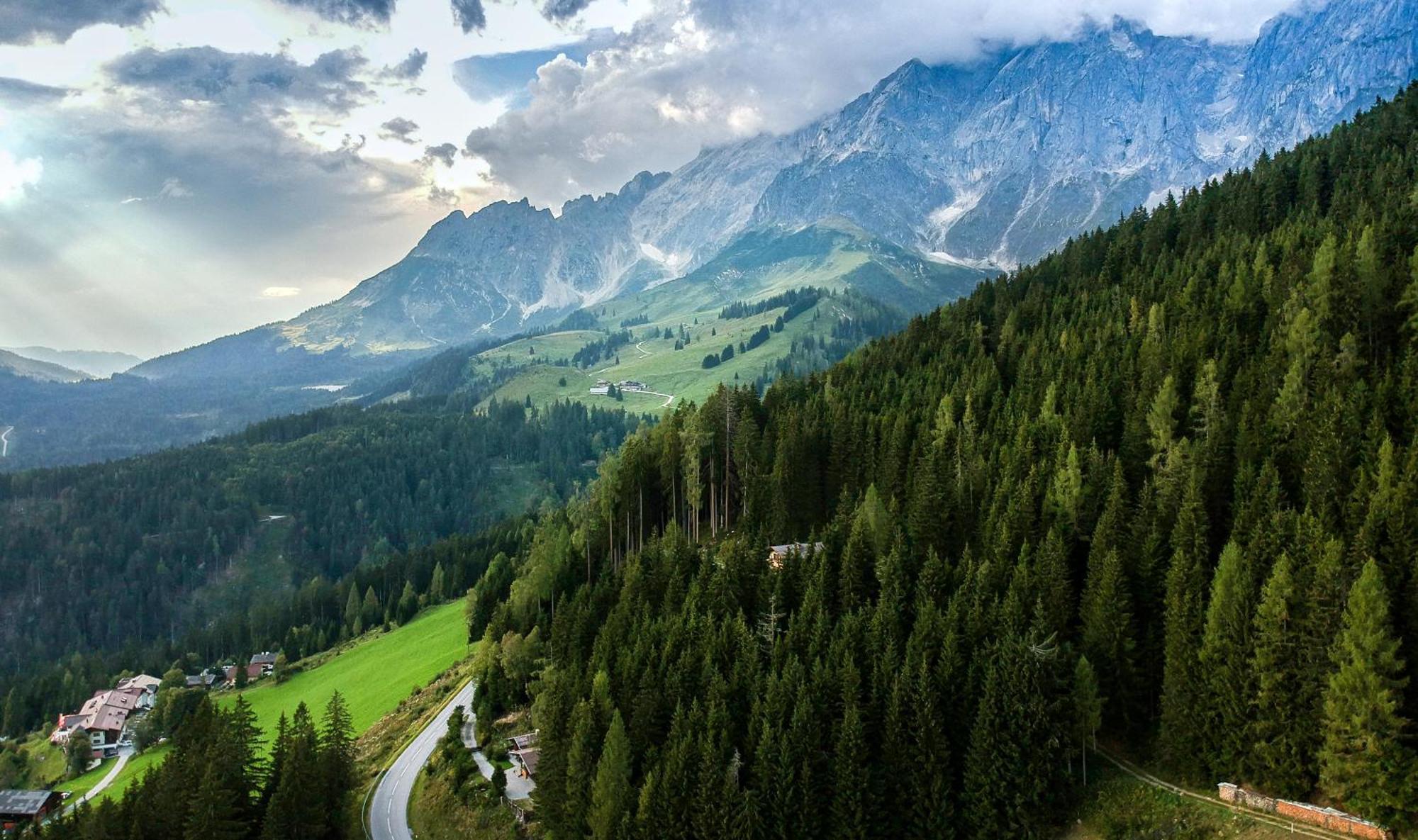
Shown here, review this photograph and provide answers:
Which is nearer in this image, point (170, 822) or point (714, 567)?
point (170, 822)

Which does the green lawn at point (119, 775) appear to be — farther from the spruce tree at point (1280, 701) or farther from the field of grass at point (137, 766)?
the spruce tree at point (1280, 701)

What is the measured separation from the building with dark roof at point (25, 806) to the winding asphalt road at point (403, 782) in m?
36.0

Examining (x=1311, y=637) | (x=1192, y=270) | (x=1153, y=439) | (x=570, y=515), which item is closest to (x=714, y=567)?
(x=1153, y=439)

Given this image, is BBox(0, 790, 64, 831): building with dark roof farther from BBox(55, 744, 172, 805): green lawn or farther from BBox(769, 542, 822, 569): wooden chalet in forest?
BBox(769, 542, 822, 569): wooden chalet in forest

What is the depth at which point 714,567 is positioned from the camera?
6800cm

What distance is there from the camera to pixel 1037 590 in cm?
5484

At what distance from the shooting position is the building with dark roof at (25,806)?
80125 millimetres

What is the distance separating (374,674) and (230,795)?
57.4 m

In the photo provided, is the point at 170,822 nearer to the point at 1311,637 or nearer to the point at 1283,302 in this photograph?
the point at 1311,637

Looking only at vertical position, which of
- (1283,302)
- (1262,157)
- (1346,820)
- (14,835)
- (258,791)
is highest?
(1262,157)

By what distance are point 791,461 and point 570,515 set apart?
1505 inches

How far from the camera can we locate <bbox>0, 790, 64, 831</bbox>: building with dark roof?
80.1 m

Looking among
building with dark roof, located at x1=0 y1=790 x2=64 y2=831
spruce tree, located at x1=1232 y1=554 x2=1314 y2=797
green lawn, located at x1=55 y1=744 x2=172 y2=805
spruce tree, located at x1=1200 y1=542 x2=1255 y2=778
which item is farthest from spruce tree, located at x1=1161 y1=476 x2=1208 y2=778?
green lawn, located at x1=55 y1=744 x2=172 y2=805

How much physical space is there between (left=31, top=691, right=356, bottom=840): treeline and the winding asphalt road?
3.42 metres
